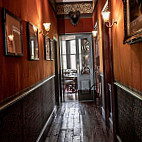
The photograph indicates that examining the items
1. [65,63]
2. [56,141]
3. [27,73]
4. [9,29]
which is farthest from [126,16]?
[65,63]

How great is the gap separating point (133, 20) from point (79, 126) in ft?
11.9

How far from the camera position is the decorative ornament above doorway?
9.00 meters

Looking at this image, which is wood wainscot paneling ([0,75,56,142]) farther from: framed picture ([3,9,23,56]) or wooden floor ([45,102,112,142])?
wooden floor ([45,102,112,142])

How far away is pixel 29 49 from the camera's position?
3576mm

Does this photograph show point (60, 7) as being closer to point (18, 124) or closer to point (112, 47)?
point (112, 47)

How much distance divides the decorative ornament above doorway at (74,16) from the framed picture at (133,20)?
6.37 meters

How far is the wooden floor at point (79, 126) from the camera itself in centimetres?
467

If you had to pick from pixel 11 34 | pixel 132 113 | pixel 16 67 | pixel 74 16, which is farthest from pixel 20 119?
pixel 74 16

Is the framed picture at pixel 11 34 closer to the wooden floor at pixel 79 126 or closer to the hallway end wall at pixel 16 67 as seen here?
the hallway end wall at pixel 16 67

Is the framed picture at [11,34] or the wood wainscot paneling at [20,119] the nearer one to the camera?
the wood wainscot paneling at [20,119]

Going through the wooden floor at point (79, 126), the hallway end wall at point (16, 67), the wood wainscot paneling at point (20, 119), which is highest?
the hallway end wall at point (16, 67)

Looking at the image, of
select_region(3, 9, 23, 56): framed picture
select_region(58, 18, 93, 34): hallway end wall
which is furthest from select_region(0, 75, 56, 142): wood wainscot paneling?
select_region(58, 18, 93, 34): hallway end wall

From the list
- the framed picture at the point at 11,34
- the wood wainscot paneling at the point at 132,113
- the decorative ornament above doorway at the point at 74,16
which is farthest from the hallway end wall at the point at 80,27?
the framed picture at the point at 11,34

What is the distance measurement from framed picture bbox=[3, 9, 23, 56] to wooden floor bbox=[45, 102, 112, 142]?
96.3 inches
